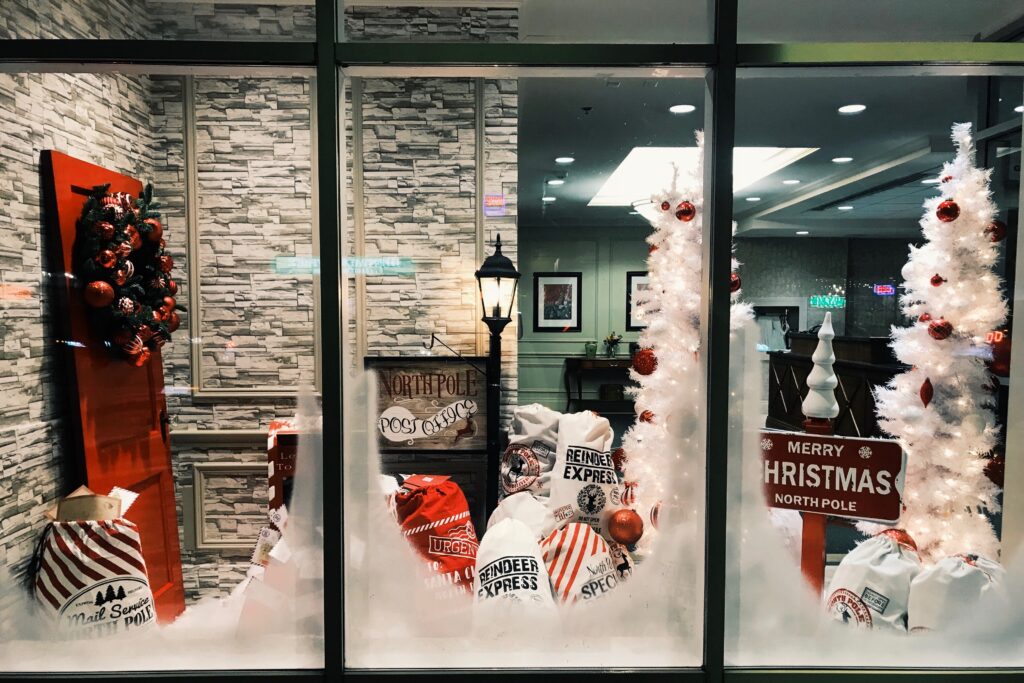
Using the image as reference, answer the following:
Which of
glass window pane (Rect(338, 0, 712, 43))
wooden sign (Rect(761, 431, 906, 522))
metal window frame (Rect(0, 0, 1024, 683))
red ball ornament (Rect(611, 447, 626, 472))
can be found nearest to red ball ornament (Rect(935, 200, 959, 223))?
metal window frame (Rect(0, 0, 1024, 683))

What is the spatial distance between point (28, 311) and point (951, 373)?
320cm

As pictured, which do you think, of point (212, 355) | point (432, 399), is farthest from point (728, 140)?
point (212, 355)

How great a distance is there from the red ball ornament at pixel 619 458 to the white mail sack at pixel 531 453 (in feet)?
0.88

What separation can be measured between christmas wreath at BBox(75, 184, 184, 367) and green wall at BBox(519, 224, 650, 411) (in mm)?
1525

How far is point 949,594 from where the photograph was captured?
1.51m

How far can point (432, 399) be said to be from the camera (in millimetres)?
2754

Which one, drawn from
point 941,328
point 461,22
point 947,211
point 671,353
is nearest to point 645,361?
point 671,353

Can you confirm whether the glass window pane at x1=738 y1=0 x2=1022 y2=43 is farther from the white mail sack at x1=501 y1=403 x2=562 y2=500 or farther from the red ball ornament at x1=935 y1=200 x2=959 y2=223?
the white mail sack at x1=501 y1=403 x2=562 y2=500

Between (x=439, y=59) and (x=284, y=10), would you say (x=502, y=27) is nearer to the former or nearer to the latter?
(x=284, y=10)

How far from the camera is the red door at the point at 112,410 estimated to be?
208 centimetres

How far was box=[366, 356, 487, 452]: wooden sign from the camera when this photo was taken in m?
2.65

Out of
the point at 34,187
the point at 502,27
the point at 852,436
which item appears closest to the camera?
the point at 852,436

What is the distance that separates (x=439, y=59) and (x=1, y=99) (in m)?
1.53

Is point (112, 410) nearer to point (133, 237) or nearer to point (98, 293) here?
point (98, 293)
